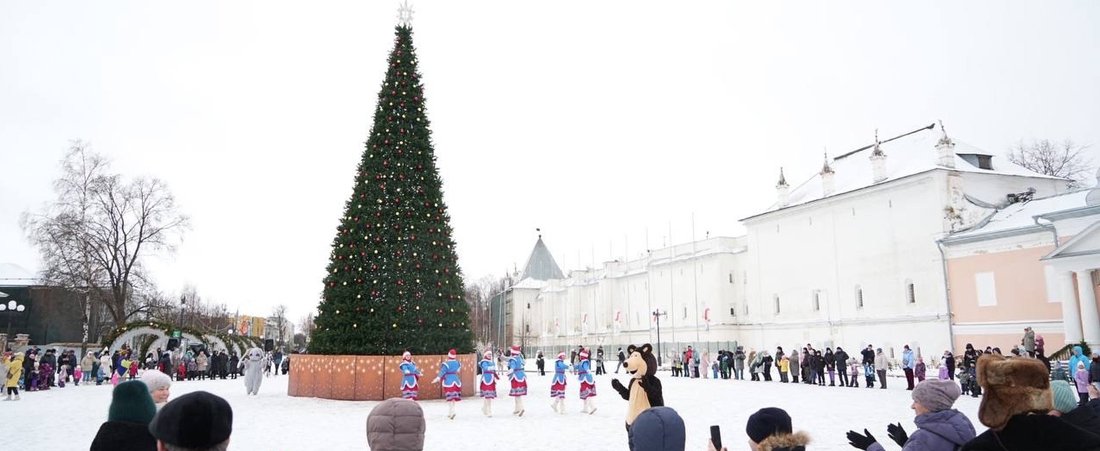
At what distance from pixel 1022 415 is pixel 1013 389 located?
0.41ft

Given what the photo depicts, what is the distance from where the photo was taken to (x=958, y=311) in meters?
38.8

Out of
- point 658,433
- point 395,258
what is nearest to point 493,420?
point 395,258

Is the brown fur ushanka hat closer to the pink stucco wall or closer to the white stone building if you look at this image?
the pink stucco wall

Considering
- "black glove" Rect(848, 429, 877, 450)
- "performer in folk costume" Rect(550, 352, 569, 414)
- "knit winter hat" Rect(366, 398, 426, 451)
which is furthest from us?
"performer in folk costume" Rect(550, 352, 569, 414)

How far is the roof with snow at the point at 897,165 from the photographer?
4384 cm

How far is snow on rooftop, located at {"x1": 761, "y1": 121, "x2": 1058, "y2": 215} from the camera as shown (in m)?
43.9

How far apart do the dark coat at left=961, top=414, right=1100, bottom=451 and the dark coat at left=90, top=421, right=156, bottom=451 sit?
4.66m

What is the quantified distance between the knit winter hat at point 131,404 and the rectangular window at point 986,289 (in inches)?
1632

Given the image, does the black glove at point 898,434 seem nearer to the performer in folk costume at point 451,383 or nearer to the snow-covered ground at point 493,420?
the snow-covered ground at point 493,420

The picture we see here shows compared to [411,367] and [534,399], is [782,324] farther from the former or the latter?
[411,367]

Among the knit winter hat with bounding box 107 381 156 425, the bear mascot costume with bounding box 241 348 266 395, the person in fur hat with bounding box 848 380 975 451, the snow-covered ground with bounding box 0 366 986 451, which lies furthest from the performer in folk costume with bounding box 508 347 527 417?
the knit winter hat with bounding box 107 381 156 425

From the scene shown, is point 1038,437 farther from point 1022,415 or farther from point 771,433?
point 771,433

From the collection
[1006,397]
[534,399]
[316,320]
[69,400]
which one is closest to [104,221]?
[69,400]

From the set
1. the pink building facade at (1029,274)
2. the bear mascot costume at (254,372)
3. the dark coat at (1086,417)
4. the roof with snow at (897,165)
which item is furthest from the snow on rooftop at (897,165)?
the dark coat at (1086,417)
